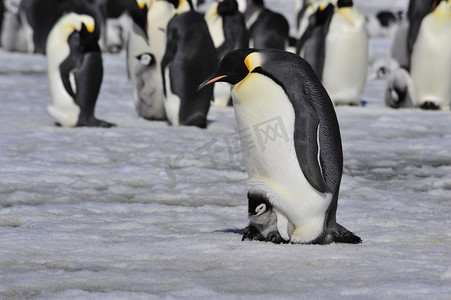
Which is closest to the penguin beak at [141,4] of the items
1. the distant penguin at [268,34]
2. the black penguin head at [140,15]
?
the black penguin head at [140,15]

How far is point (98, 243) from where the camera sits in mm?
3324

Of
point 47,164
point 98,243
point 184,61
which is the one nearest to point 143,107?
point 184,61

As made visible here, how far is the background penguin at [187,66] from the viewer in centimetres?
745

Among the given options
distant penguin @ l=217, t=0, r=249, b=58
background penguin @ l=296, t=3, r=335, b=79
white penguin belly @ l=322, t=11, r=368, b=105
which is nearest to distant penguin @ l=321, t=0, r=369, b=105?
white penguin belly @ l=322, t=11, r=368, b=105

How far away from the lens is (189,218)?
4020mm

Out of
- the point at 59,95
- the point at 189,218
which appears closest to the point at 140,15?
the point at 59,95

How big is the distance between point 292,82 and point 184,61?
4286mm

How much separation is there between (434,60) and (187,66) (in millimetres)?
3375

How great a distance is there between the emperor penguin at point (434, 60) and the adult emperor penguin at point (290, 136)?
630cm

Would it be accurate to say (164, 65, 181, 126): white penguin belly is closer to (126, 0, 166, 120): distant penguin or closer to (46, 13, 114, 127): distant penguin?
(126, 0, 166, 120): distant penguin

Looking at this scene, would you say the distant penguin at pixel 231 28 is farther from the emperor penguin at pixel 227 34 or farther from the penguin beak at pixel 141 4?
the penguin beak at pixel 141 4

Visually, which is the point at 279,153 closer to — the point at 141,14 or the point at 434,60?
the point at 141,14

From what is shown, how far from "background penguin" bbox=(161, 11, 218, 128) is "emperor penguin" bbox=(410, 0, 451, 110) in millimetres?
2936

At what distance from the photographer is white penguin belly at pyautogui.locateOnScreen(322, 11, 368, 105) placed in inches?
376
